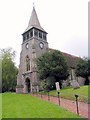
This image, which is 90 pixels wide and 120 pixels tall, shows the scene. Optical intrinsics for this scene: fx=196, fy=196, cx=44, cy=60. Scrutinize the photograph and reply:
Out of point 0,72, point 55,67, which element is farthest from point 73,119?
point 0,72

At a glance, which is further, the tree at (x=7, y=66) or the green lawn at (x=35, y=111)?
the tree at (x=7, y=66)

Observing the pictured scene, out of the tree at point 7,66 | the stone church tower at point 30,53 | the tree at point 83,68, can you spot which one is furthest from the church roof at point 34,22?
the tree at point 83,68

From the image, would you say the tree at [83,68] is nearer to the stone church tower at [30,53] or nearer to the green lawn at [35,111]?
the stone church tower at [30,53]

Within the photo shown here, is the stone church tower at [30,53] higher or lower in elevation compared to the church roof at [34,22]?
lower

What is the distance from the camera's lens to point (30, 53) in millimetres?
42844

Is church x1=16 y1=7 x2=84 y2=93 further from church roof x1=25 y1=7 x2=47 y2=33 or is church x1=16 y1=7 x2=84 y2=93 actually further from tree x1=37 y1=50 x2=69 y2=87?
tree x1=37 y1=50 x2=69 y2=87

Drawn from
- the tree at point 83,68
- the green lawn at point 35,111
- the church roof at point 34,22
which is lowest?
the green lawn at point 35,111

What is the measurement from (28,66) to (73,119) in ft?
110

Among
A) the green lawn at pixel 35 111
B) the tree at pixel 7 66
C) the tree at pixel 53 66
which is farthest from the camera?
the tree at pixel 7 66

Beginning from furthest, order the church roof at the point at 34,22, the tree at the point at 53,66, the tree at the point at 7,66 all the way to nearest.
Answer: the church roof at the point at 34,22 < the tree at the point at 7,66 < the tree at the point at 53,66

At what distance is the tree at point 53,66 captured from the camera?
34.0 m

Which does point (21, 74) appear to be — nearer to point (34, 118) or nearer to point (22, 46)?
point (22, 46)

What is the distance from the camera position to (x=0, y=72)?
128 feet

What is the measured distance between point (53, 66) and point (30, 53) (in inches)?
397
